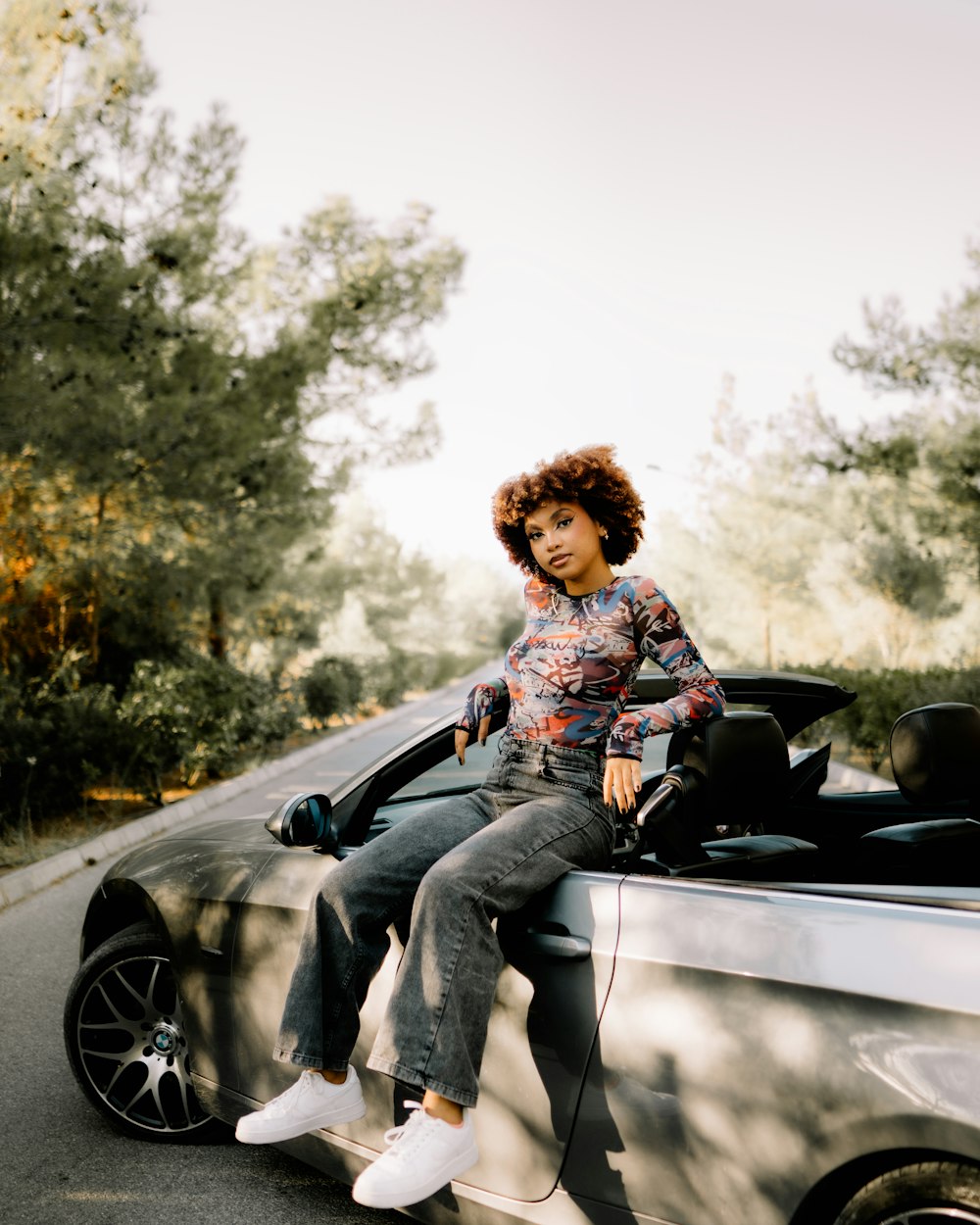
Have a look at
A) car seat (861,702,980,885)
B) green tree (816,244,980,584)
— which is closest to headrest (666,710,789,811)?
car seat (861,702,980,885)

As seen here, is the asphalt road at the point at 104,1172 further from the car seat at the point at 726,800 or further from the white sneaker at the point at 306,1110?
the car seat at the point at 726,800

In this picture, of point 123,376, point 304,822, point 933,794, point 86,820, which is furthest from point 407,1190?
point 123,376

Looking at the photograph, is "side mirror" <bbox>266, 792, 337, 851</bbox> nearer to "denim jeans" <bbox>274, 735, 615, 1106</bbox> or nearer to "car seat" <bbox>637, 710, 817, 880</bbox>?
"denim jeans" <bbox>274, 735, 615, 1106</bbox>

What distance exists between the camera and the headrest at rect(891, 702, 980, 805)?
312 cm

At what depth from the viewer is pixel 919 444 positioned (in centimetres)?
1797

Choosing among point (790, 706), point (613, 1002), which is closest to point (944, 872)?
point (790, 706)

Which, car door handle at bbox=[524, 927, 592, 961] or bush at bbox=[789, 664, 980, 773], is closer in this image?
car door handle at bbox=[524, 927, 592, 961]

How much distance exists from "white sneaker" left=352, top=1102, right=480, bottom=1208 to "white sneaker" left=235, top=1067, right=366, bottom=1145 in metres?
0.29

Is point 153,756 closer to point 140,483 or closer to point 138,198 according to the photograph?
point 140,483

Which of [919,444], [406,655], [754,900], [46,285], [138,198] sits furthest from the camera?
[406,655]

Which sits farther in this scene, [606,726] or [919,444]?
[919,444]

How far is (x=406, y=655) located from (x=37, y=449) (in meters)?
31.9

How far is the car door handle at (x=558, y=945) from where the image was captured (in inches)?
93.7

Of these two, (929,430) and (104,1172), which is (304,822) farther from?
(929,430)
